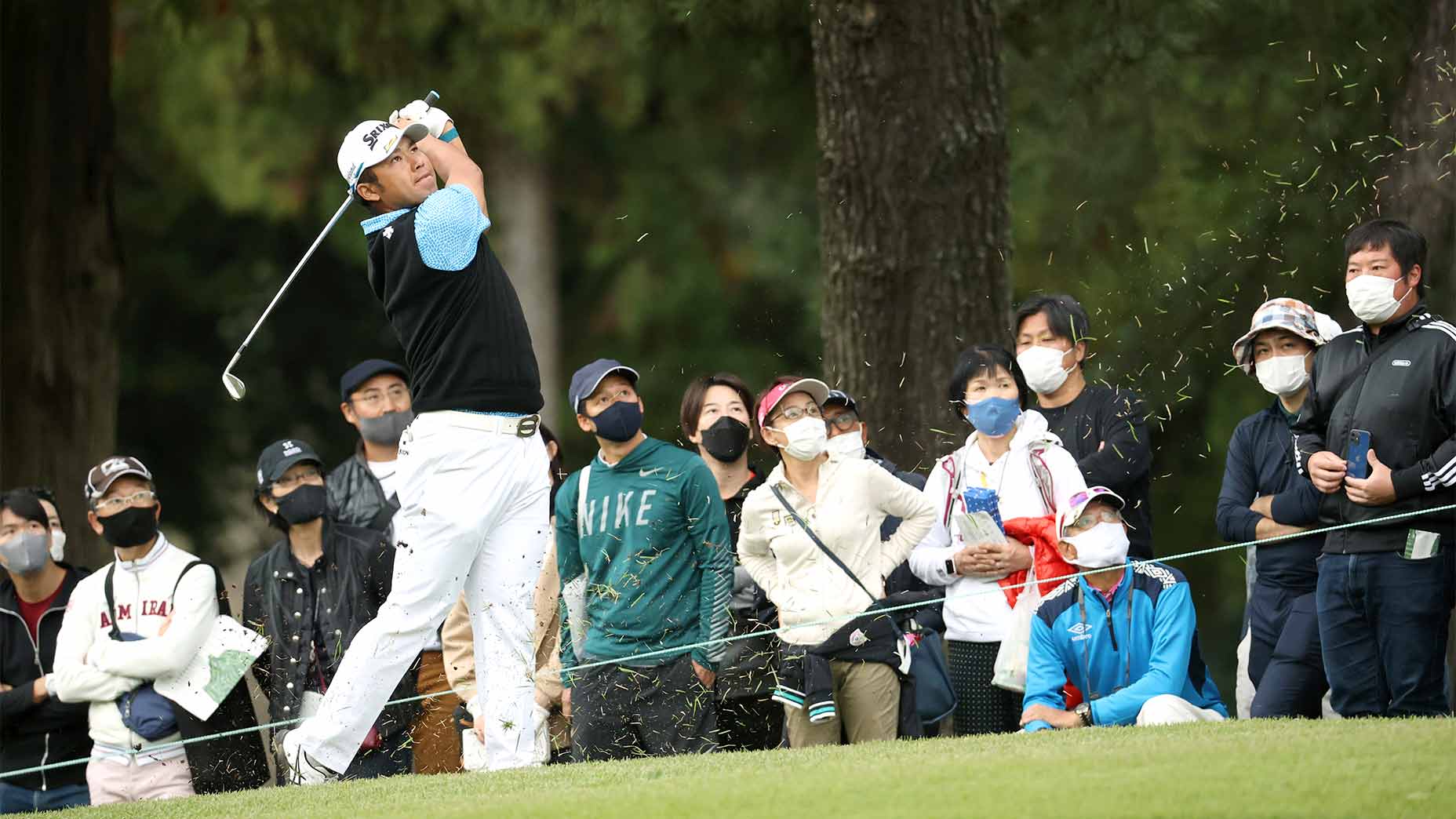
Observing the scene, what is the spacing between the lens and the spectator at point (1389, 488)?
7484 millimetres

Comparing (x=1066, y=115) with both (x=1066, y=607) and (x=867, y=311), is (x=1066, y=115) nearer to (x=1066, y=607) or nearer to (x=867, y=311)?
(x=867, y=311)

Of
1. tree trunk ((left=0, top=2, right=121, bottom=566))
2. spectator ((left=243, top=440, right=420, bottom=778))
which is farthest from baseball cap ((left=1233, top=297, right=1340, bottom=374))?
tree trunk ((left=0, top=2, right=121, bottom=566))

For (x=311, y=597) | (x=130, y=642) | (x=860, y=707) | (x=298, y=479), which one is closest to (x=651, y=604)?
(x=860, y=707)

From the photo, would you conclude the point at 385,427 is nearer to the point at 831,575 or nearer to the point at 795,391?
the point at 795,391

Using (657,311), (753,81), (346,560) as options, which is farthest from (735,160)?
(346,560)

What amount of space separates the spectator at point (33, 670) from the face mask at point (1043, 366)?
470 centimetres

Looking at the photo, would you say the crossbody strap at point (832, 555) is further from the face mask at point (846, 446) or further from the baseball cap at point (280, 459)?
the baseball cap at point (280, 459)

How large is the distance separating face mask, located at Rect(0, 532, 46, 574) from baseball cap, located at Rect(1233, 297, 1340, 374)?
227 inches

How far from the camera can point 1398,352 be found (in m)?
7.65

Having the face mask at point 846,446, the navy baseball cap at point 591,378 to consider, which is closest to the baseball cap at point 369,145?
the navy baseball cap at point 591,378

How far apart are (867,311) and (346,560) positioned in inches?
121

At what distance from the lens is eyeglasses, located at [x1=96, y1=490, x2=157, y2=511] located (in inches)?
370

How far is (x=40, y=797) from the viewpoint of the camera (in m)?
9.46

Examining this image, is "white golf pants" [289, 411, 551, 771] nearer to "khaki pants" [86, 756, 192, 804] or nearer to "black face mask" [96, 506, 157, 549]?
"khaki pants" [86, 756, 192, 804]
